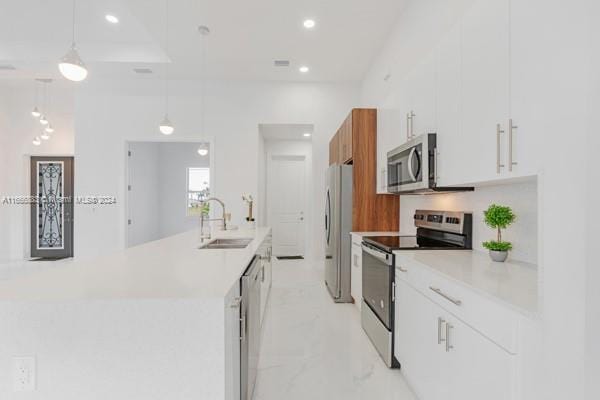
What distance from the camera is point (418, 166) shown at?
2432mm

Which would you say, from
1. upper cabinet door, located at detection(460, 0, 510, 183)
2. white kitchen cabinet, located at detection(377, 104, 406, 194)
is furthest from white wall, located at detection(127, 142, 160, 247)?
upper cabinet door, located at detection(460, 0, 510, 183)

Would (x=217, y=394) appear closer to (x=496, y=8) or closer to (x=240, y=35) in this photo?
(x=496, y=8)

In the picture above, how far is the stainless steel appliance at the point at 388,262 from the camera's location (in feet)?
7.43

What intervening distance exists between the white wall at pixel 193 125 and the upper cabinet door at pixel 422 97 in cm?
285

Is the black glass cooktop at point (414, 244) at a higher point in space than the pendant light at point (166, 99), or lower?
lower

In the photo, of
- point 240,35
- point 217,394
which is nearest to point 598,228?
point 217,394

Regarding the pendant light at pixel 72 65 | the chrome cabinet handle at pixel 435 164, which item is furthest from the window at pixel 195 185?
the chrome cabinet handle at pixel 435 164

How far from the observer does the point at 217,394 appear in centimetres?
112

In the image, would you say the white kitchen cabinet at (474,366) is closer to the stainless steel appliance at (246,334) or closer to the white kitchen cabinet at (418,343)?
the white kitchen cabinet at (418,343)

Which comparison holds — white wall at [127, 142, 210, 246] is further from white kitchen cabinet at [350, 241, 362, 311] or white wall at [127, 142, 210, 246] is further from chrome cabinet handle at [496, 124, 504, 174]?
chrome cabinet handle at [496, 124, 504, 174]

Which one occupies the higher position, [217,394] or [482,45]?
[482,45]

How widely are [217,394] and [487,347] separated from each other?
99 centimetres

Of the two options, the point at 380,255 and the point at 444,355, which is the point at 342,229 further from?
the point at 444,355

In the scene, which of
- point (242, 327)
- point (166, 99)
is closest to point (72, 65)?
point (242, 327)
